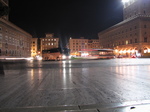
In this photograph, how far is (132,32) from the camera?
207 ft

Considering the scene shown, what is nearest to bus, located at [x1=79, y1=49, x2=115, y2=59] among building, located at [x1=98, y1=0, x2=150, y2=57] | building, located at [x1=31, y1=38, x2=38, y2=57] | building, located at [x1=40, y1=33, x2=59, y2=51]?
building, located at [x1=98, y1=0, x2=150, y2=57]

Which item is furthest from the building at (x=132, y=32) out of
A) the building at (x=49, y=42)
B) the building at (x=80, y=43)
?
A: the building at (x=49, y=42)

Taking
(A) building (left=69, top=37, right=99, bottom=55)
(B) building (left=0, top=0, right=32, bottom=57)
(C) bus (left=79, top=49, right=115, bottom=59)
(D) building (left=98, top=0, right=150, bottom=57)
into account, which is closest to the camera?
(C) bus (left=79, top=49, right=115, bottom=59)

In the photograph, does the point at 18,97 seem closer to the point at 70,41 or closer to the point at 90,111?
the point at 90,111

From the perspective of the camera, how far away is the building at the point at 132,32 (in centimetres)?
5850

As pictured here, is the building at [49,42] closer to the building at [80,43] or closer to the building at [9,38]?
the building at [80,43]

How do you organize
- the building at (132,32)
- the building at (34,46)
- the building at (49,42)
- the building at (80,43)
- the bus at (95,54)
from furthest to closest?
the building at (80,43)
the building at (49,42)
the building at (34,46)
the building at (132,32)
the bus at (95,54)

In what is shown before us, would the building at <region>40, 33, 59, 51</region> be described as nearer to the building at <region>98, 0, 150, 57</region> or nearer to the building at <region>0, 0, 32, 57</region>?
the building at <region>0, 0, 32, 57</region>

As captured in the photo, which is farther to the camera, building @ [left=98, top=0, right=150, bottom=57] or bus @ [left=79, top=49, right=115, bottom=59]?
building @ [left=98, top=0, right=150, bottom=57]

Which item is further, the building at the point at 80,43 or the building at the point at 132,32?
the building at the point at 80,43

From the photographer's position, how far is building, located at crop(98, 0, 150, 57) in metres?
58.5

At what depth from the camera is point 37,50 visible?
359 ft

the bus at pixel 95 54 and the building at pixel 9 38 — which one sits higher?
the building at pixel 9 38

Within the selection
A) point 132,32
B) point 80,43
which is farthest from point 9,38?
point 80,43
